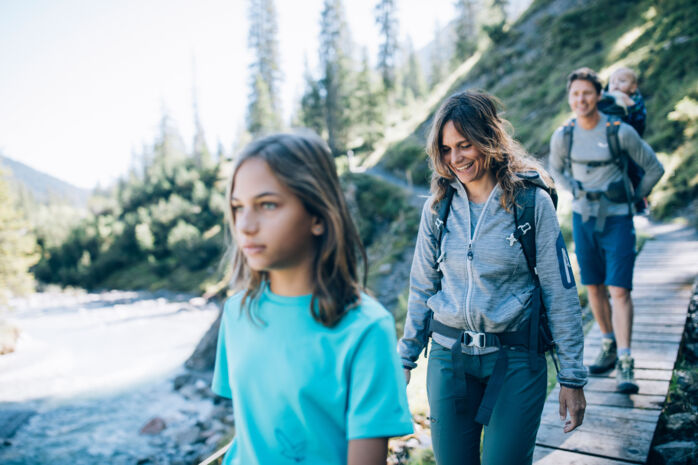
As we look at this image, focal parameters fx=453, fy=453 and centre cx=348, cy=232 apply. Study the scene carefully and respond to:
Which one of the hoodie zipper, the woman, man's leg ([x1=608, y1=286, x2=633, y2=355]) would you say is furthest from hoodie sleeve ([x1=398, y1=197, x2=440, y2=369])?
man's leg ([x1=608, y1=286, x2=633, y2=355])

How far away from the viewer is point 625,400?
11.5 ft

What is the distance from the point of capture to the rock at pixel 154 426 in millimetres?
9867

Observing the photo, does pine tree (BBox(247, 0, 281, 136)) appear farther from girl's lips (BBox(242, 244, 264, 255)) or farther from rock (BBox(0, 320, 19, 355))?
girl's lips (BBox(242, 244, 264, 255))

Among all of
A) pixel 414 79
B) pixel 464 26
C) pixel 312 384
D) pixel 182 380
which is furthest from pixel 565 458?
pixel 414 79

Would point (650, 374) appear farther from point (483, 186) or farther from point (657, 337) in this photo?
point (483, 186)

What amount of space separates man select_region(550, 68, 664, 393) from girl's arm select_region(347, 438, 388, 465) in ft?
10.1

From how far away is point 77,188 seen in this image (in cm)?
19988

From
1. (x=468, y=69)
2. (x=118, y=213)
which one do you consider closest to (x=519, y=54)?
(x=468, y=69)

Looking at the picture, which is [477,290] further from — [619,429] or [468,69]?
[468,69]

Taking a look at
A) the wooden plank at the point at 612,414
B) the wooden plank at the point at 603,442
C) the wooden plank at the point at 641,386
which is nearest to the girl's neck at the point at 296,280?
the wooden plank at the point at 603,442

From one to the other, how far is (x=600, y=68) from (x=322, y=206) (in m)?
21.7

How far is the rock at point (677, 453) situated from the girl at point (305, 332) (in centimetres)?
268

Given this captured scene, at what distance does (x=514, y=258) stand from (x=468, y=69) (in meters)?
36.9

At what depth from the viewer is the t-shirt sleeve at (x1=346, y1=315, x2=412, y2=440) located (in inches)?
43.9
